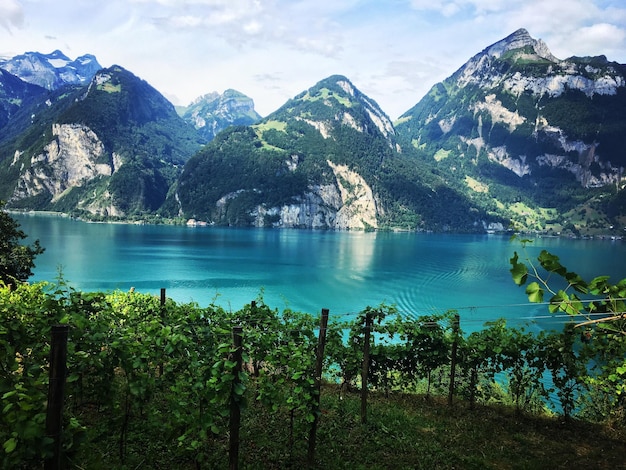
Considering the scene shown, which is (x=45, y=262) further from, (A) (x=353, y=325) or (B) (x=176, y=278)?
(A) (x=353, y=325)

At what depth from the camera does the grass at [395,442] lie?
6.15 metres

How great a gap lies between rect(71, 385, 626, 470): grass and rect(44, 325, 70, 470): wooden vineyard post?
4.94 ft

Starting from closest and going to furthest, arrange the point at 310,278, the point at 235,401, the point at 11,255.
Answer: the point at 235,401, the point at 11,255, the point at 310,278

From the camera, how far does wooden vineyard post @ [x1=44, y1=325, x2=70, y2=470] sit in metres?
3.49

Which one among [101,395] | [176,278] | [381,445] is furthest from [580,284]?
[176,278]

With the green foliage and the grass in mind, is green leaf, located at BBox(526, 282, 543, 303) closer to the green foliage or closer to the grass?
the green foliage

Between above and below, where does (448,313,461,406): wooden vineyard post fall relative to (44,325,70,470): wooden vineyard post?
below

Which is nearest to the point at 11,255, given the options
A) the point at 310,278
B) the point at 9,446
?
the point at 9,446

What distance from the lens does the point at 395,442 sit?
7.34 meters

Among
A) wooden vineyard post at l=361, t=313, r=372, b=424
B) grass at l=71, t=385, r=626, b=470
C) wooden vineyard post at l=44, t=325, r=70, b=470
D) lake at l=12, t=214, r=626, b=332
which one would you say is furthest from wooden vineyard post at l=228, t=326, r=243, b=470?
lake at l=12, t=214, r=626, b=332

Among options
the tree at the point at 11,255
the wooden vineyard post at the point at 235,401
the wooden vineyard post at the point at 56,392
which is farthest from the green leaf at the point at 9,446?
the tree at the point at 11,255

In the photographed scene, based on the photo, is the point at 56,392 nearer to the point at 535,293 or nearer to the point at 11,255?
the point at 535,293

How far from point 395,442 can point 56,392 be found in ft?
19.5

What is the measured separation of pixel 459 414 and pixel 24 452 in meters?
8.45
